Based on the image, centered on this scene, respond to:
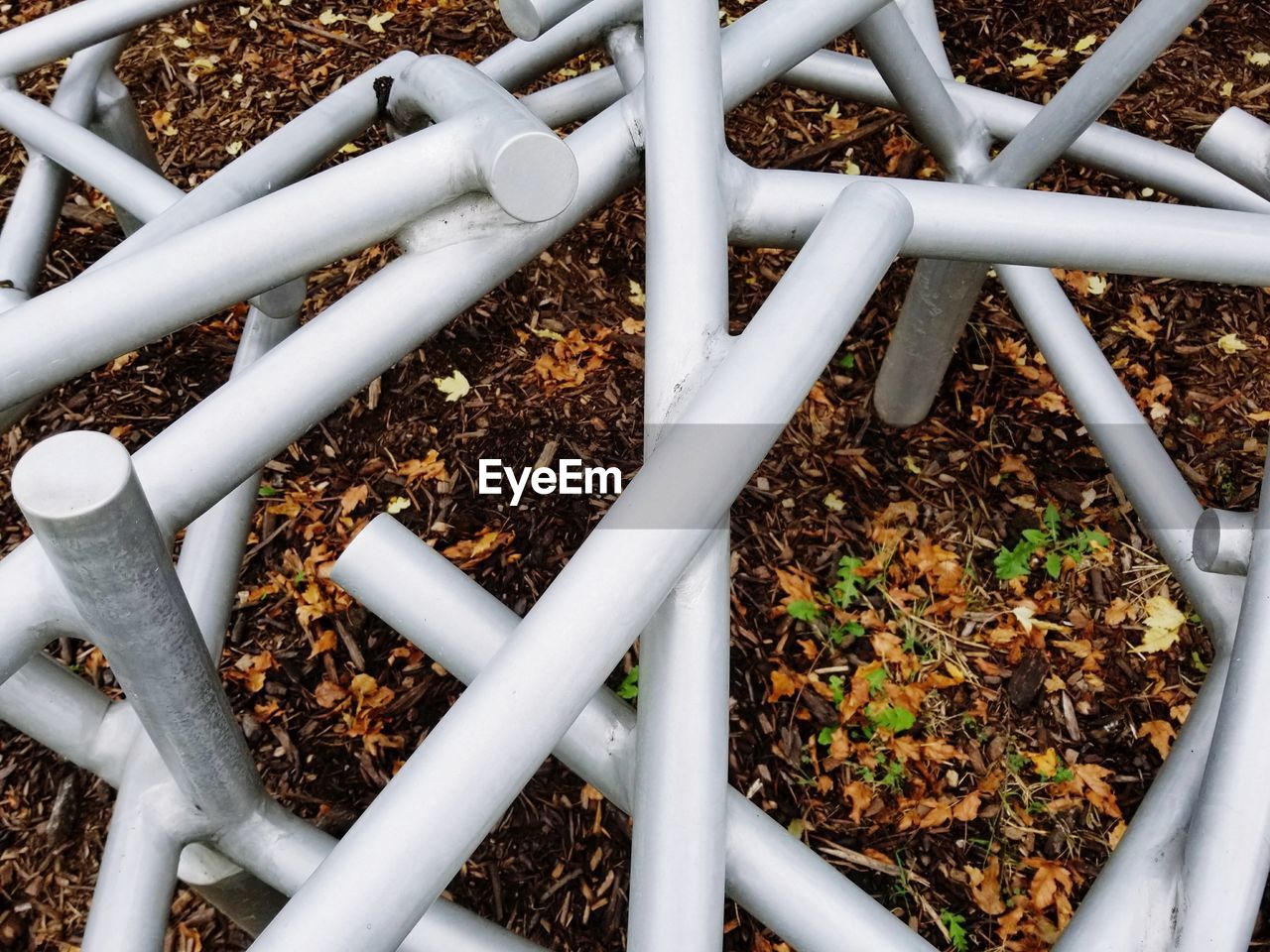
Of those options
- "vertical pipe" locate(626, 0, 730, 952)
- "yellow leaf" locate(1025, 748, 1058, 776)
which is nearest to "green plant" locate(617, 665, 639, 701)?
"yellow leaf" locate(1025, 748, 1058, 776)

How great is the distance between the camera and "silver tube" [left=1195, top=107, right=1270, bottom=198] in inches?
56.3

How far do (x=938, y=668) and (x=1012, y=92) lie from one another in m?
2.04

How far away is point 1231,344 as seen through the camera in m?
3.02

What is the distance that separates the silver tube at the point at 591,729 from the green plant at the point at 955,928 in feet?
4.25

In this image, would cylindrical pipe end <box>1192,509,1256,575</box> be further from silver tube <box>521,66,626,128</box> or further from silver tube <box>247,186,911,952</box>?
silver tube <box>521,66,626,128</box>

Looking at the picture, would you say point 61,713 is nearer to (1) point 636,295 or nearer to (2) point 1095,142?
(2) point 1095,142

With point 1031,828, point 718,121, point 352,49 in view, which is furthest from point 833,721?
point 352,49

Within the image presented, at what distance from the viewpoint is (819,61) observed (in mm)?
2266

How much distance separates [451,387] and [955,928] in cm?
181

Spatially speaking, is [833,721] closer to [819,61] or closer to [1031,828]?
[1031,828]

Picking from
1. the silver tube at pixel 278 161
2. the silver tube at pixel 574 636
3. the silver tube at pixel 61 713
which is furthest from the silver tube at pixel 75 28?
the silver tube at pixel 574 636

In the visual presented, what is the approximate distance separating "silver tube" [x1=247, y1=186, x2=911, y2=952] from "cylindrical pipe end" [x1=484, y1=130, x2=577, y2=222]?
0.23m

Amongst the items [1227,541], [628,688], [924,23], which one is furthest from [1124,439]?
[628,688]

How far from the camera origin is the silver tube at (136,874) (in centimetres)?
114
